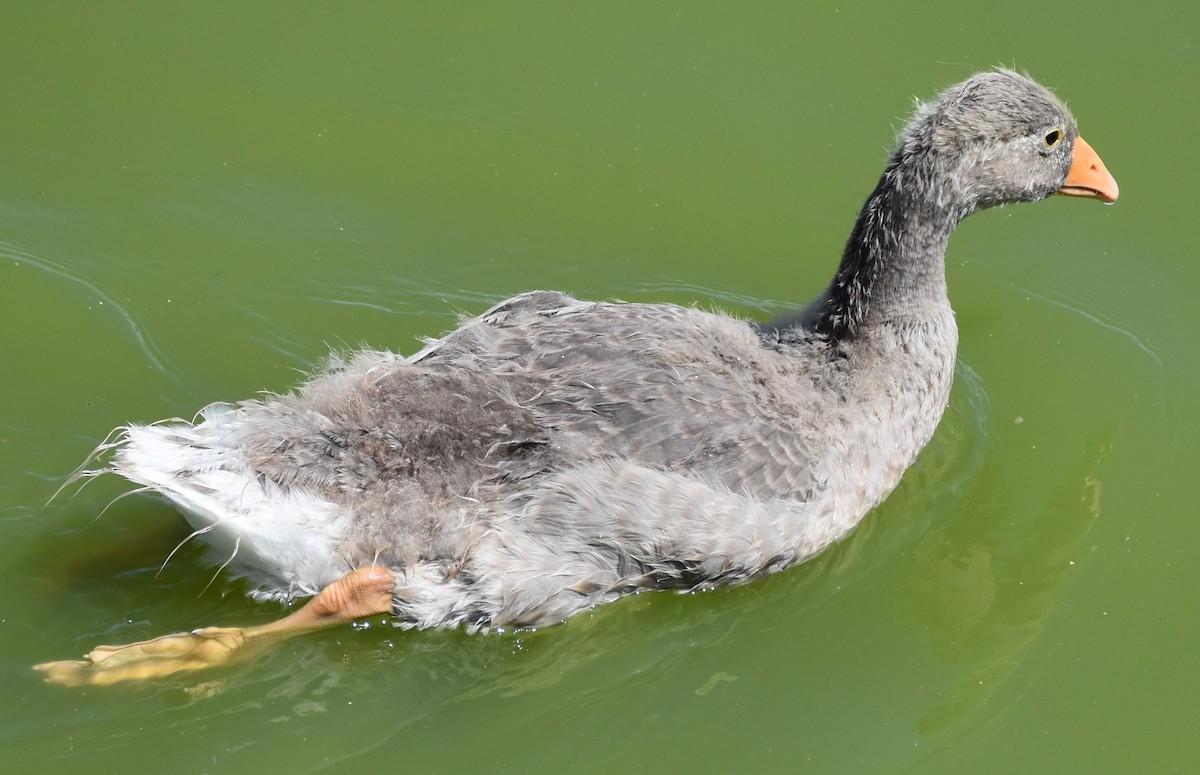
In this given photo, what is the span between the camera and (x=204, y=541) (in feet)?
18.9

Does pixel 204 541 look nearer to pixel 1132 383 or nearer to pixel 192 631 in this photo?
pixel 192 631

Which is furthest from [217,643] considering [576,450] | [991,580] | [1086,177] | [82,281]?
[1086,177]

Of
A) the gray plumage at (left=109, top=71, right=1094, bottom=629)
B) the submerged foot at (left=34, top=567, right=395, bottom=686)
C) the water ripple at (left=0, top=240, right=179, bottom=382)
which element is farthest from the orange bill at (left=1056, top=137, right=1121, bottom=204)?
the water ripple at (left=0, top=240, right=179, bottom=382)

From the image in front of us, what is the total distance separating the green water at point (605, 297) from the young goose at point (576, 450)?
0.90ft

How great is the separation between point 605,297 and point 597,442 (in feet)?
6.53

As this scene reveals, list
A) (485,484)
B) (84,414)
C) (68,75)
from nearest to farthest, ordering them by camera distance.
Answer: (485,484) < (84,414) < (68,75)

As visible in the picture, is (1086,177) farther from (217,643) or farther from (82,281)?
(82,281)

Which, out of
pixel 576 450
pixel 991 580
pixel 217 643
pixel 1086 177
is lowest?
pixel 991 580

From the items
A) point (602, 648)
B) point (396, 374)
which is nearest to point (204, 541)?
point (396, 374)

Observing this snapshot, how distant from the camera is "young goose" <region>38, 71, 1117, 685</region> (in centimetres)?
532

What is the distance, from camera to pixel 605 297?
7.36m

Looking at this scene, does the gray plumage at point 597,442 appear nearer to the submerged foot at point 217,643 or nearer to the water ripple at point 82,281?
the submerged foot at point 217,643

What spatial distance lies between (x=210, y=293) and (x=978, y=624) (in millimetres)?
4041

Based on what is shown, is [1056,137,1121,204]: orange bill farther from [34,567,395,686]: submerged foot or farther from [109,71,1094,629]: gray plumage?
[34,567,395,686]: submerged foot
